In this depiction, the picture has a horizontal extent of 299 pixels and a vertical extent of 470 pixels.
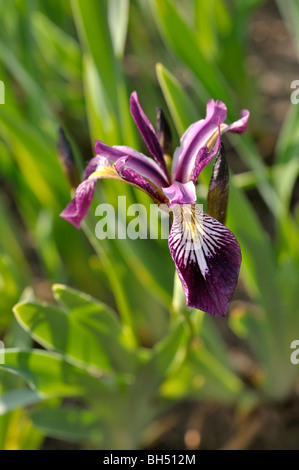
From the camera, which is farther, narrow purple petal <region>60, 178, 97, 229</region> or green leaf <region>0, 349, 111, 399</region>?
green leaf <region>0, 349, 111, 399</region>

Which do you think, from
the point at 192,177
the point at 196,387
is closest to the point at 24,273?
the point at 196,387

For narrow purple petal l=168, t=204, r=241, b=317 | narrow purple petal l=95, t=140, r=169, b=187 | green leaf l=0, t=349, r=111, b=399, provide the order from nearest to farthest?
narrow purple petal l=168, t=204, r=241, b=317
narrow purple petal l=95, t=140, r=169, b=187
green leaf l=0, t=349, r=111, b=399

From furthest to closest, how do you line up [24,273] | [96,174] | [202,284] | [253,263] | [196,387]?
[24,273] → [196,387] → [253,263] → [96,174] → [202,284]

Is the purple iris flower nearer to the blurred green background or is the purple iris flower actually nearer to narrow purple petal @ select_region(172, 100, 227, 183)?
narrow purple petal @ select_region(172, 100, 227, 183)

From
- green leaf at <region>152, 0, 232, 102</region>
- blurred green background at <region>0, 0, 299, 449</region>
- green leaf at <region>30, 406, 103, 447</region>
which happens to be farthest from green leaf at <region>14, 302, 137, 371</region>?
green leaf at <region>152, 0, 232, 102</region>
